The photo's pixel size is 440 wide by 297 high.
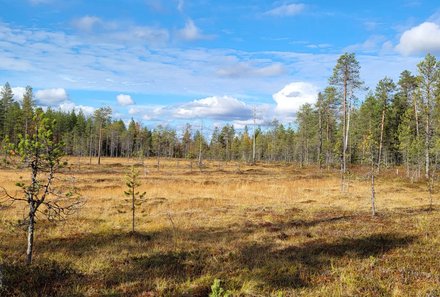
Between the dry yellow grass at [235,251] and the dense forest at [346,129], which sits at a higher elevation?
the dense forest at [346,129]

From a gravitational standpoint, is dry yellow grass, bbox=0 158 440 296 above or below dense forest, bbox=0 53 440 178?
below

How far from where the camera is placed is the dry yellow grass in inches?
289

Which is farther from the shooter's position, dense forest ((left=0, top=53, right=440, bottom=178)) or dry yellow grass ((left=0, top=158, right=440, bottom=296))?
dense forest ((left=0, top=53, right=440, bottom=178))

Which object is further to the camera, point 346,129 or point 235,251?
point 346,129

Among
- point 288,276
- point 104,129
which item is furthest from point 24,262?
point 104,129

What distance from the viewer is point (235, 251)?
34.1 feet

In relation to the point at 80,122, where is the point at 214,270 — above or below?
below

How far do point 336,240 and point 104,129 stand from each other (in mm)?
97094

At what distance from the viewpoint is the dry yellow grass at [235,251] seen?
7.35 meters

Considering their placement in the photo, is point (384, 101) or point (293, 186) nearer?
point (293, 186)

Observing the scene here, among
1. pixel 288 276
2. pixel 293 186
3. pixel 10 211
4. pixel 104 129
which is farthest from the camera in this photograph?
pixel 104 129

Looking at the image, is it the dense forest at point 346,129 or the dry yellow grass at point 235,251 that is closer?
the dry yellow grass at point 235,251

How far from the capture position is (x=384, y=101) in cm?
4556

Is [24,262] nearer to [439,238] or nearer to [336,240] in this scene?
[336,240]
